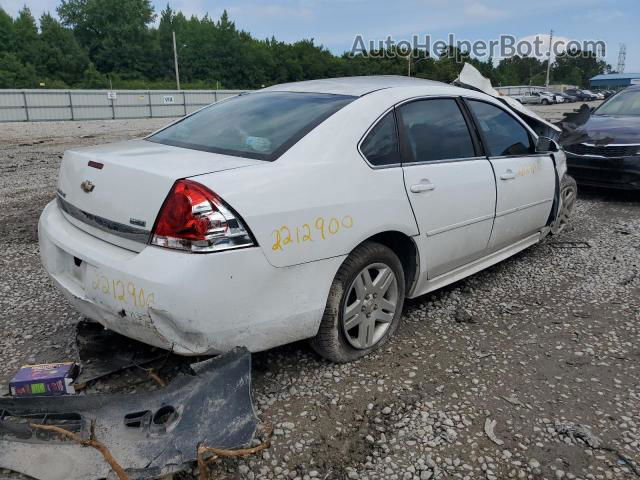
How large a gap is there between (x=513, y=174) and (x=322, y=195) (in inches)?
76.7

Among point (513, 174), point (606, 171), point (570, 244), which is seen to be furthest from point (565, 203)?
point (606, 171)

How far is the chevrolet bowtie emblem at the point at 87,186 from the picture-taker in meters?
2.62

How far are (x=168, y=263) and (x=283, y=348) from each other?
1.16m

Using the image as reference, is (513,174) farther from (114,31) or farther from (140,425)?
(114,31)

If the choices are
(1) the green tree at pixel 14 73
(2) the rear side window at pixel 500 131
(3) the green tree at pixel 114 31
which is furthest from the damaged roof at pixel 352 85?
(3) the green tree at pixel 114 31

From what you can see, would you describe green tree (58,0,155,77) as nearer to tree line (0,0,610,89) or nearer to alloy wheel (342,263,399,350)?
tree line (0,0,610,89)

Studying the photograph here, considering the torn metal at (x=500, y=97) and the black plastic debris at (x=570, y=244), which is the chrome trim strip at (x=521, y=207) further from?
the black plastic debris at (x=570, y=244)

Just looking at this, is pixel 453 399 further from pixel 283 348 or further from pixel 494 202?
pixel 494 202

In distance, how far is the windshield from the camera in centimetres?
805

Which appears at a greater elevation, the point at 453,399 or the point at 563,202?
the point at 563,202

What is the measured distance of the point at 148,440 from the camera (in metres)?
2.19

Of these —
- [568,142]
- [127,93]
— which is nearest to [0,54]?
[127,93]

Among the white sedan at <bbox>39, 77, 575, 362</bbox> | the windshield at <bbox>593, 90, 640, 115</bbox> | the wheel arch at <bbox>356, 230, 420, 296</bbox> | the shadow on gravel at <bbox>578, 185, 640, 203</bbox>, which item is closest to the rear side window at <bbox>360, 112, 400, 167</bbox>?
the white sedan at <bbox>39, 77, 575, 362</bbox>

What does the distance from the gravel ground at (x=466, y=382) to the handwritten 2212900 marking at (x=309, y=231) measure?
0.84m
